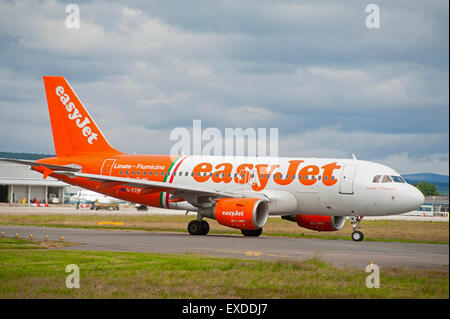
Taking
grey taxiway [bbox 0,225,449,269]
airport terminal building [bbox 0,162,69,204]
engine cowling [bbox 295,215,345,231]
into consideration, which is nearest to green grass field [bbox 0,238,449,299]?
grey taxiway [bbox 0,225,449,269]

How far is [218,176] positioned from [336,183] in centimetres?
648

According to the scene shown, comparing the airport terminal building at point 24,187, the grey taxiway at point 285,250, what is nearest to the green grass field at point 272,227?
the grey taxiway at point 285,250

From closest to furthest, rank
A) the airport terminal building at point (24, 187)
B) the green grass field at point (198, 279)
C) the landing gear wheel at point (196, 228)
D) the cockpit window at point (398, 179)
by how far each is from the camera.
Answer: the green grass field at point (198, 279) → the cockpit window at point (398, 179) → the landing gear wheel at point (196, 228) → the airport terminal building at point (24, 187)

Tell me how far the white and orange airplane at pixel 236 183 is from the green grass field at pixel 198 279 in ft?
42.3

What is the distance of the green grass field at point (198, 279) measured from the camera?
14.1 metres

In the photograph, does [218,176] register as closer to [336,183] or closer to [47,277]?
[336,183]

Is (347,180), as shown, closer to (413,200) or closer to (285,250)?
(413,200)

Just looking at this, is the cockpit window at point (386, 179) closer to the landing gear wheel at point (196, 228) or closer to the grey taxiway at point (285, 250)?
the grey taxiway at point (285, 250)

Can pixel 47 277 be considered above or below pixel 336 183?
below

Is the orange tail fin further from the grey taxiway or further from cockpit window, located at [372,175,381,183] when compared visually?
cockpit window, located at [372,175,381,183]

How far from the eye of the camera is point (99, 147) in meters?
41.5

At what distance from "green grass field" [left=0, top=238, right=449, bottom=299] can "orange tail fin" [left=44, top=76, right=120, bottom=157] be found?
2103 cm
